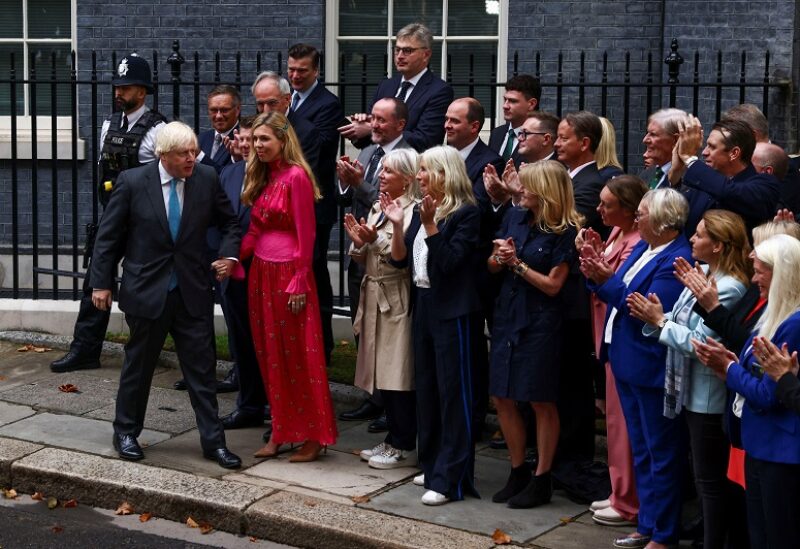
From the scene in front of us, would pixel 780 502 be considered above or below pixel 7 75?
below

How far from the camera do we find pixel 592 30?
40.0ft

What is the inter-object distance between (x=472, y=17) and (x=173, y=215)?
5.35 meters

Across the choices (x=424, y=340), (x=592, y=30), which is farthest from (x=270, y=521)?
(x=592, y=30)

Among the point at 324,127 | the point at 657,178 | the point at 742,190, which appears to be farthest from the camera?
the point at 324,127

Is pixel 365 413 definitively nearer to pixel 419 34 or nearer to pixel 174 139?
pixel 174 139

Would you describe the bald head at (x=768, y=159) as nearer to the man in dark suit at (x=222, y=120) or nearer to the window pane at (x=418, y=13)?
the man in dark suit at (x=222, y=120)

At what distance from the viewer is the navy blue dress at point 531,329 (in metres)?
7.12

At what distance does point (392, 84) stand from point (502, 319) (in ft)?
8.28

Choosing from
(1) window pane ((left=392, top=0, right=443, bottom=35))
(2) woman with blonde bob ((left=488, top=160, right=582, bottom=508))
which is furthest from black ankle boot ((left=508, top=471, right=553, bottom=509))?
(1) window pane ((left=392, top=0, right=443, bottom=35))

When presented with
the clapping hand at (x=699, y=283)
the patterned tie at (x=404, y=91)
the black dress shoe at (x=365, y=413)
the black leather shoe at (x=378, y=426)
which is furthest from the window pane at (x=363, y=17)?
the clapping hand at (x=699, y=283)

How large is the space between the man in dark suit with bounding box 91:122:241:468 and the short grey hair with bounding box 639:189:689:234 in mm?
2555

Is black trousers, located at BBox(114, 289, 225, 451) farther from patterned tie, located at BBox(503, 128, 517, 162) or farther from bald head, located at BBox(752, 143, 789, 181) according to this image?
bald head, located at BBox(752, 143, 789, 181)

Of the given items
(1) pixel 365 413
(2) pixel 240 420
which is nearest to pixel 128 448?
(2) pixel 240 420

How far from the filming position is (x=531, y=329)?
23.5ft
